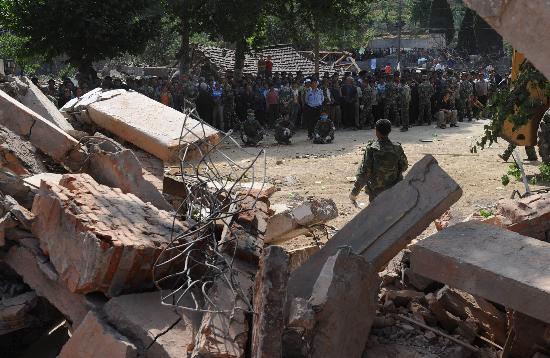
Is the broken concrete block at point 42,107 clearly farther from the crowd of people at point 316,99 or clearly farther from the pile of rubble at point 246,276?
the crowd of people at point 316,99

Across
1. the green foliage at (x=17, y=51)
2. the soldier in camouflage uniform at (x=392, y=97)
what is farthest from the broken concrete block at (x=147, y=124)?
the soldier in camouflage uniform at (x=392, y=97)

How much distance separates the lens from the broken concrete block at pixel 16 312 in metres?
4.94

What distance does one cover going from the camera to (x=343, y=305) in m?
4.21

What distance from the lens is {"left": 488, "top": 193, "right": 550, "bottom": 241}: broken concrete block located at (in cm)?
538


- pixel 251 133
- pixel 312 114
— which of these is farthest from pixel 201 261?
pixel 312 114

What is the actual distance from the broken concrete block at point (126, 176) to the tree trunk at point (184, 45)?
15.3m

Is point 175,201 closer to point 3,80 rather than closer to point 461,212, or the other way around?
point 3,80

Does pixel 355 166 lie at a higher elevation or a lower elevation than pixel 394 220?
lower

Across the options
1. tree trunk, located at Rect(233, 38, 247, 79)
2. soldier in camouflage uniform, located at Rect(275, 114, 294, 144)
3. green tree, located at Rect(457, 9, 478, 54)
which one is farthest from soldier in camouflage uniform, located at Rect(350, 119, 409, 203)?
green tree, located at Rect(457, 9, 478, 54)

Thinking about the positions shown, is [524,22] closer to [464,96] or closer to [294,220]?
[294,220]

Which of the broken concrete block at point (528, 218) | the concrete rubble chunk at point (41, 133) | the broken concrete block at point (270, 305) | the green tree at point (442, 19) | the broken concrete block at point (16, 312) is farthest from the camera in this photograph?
the green tree at point (442, 19)

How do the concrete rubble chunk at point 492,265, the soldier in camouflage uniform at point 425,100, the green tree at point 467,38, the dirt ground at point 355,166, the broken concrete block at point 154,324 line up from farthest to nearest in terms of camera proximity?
the green tree at point 467,38 < the soldier in camouflage uniform at point 425,100 < the dirt ground at point 355,166 < the broken concrete block at point 154,324 < the concrete rubble chunk at point 492,265

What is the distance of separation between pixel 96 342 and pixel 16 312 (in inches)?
39.7

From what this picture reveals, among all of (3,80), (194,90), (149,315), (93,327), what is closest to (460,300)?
(149,315)
